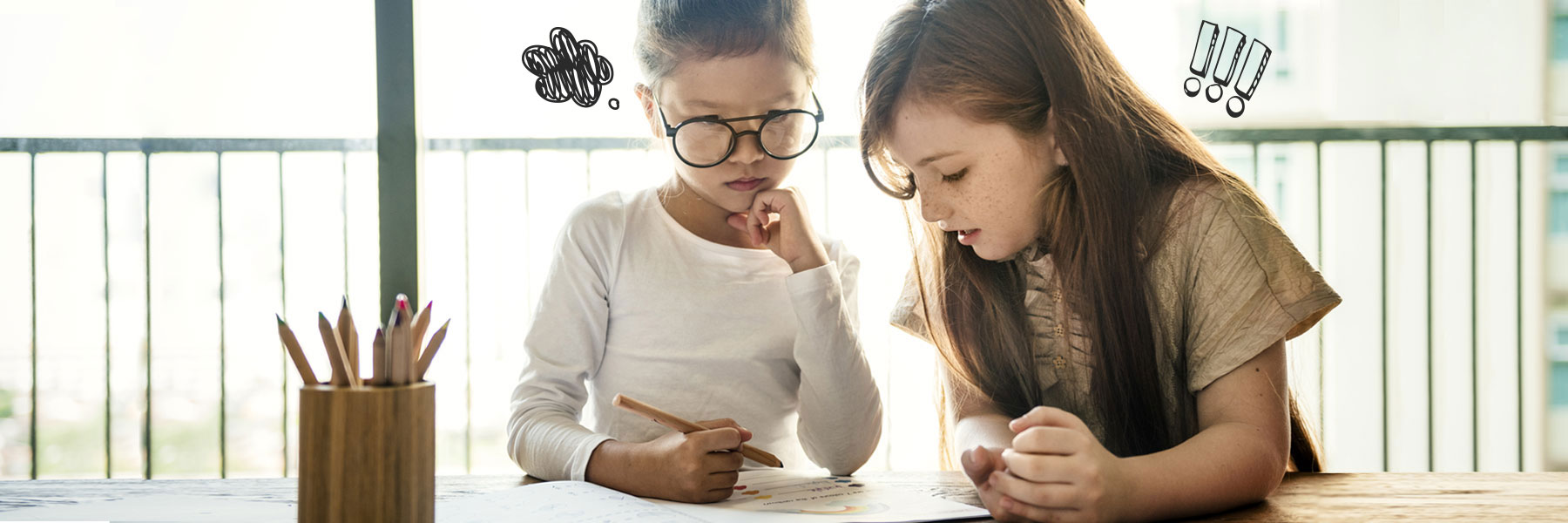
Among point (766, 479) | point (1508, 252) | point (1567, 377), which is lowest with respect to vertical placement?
point (1567, 377)

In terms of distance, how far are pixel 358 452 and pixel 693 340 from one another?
0.57 metres

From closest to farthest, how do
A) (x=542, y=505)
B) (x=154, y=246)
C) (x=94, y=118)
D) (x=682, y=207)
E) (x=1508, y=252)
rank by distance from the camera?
(x=542, y=505)
(x=682, y=207)
(x=94, y=118)
(x=154, y=246)
(x=1508, y=252)

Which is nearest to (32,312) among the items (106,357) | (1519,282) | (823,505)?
(106,357)

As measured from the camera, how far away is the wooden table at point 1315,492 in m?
0.74

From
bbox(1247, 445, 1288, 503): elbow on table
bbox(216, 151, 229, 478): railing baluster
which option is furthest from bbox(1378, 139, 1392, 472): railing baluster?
bbox(216, 151, 229, 478): railing baluster

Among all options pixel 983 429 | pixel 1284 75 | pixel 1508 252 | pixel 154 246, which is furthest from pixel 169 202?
pixel 1508 252

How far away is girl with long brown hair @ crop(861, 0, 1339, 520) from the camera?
0.86 m

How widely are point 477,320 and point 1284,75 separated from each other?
229 cm

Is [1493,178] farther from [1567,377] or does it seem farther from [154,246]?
[154,246]

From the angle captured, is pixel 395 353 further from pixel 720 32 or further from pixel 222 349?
pixel 222 349

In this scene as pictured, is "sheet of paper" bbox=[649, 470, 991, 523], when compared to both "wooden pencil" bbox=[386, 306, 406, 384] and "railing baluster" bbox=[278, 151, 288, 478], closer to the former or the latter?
"wooden pencil" bbox=[386, 306, 406, 384]

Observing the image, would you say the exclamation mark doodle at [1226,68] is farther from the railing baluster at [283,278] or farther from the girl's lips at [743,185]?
the railing baluster at [283,278]

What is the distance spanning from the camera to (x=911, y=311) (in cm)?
109

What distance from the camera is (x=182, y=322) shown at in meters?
2.34
